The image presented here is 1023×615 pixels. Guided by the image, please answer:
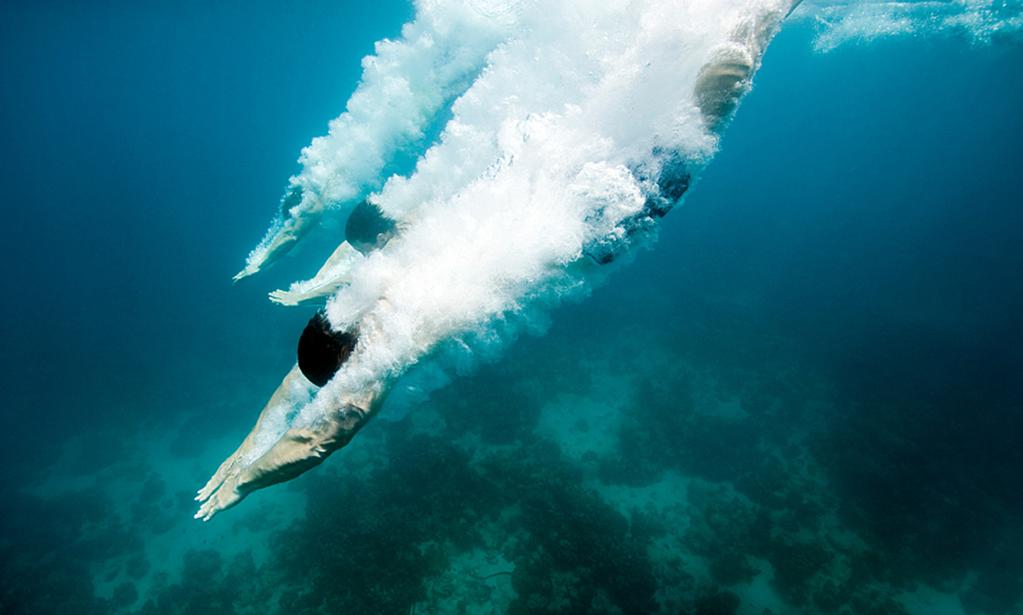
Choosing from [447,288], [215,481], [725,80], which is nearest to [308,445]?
[447,288]

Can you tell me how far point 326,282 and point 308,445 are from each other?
7236mm

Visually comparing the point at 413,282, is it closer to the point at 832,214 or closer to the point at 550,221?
the point at 550,221

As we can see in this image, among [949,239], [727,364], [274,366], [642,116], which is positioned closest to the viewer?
[642,116]

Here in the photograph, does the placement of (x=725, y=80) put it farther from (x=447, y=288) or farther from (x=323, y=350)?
(x=323, y=350)

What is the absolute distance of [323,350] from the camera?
3.84 m

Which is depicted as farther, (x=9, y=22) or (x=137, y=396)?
(x=9, y=22)

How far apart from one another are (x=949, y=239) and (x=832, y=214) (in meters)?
9.74

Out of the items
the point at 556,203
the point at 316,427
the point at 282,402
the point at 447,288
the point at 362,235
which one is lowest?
the point at 316,427

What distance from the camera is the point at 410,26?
14594 mm

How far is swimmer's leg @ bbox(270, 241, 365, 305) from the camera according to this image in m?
9.44

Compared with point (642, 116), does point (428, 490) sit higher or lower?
lower

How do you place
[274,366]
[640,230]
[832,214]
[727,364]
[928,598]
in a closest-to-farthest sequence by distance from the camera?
[640,230], [928,598], [727,364], [274,366], [832,214]

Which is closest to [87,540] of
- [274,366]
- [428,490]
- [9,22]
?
[274,366]

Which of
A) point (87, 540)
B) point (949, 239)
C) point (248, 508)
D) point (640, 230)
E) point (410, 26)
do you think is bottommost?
point (87, 540)
